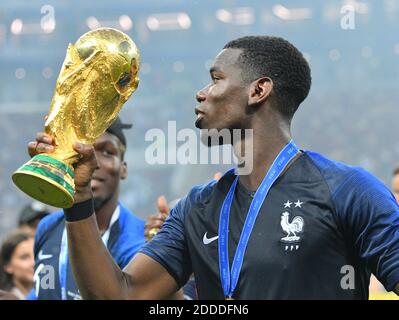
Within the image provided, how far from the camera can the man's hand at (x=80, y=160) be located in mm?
2350

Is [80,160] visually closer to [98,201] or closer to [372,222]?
[372,222]

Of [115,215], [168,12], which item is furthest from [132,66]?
[168,12]

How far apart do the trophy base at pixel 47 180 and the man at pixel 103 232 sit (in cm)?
159

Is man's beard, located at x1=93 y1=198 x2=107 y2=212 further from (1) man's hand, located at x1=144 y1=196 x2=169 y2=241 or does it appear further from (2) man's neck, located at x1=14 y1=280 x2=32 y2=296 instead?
(2) man's neck, located at x1=14 y1=280 x2=32 y2=296

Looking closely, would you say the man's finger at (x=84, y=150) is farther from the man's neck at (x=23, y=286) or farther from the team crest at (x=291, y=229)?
the man's neck at (x=23, y=286)

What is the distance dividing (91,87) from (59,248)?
5.77ft

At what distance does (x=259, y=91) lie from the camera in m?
2.63

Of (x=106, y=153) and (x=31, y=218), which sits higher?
(x=31, y=218)

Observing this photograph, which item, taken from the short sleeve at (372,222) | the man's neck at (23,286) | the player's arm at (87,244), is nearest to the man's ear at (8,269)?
the man's neck at (23,286)

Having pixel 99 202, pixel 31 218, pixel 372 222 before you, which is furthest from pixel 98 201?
pixel 31 218

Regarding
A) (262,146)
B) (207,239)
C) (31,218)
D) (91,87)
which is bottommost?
(207,239)

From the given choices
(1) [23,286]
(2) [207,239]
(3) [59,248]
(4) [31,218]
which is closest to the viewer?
(2) [207,239]
